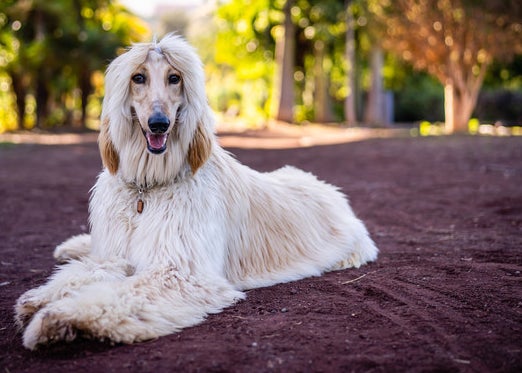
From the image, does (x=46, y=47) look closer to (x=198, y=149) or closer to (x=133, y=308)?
(x=198, y=149)

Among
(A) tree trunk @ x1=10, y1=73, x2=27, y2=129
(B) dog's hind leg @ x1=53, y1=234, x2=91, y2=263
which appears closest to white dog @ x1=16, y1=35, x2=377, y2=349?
(B) dog's hind leg @ x1=53, y1=234, x2=91, y2=263

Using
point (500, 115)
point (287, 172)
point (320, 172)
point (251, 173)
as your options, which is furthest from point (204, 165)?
point (500, 115)

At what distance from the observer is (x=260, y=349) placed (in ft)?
9.82

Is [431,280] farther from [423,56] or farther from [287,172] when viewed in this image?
[423,56]

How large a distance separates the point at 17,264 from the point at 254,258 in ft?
7.07

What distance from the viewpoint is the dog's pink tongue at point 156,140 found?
375cm

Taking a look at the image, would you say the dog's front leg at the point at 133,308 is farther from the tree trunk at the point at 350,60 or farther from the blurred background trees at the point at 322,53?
the tree trunk at the point at 350,60

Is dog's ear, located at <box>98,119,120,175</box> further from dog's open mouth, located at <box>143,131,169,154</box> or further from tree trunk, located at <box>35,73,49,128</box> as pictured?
tree trunk, located at <box>35,73,49,128</box>

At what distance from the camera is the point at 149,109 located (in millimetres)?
3736

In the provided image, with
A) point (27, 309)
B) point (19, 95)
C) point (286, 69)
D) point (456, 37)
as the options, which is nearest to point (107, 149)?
point (27, 309)

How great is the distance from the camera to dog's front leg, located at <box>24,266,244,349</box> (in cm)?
304

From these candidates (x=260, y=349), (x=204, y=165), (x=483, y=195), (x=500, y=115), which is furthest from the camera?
(x=500, y=115)

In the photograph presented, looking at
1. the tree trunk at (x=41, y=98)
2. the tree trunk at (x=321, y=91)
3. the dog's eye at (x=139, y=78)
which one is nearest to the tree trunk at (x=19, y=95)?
the tree trunk at (x=41, y=98)

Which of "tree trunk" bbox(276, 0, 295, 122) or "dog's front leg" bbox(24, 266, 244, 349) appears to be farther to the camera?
"tree trunk" bbox(276, 0, 295, 122)
